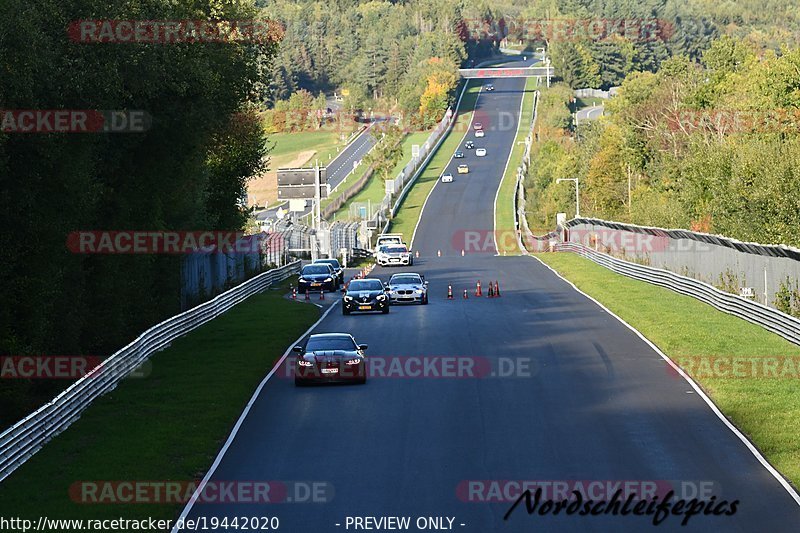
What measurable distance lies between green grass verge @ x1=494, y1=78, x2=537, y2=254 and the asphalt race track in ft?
201

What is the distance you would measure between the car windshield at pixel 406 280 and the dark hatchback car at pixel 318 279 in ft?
24.8

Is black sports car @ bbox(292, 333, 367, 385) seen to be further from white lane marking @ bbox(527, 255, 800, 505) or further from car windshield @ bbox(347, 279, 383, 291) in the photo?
car windshield @ bbox(347, 279, 383, 291)

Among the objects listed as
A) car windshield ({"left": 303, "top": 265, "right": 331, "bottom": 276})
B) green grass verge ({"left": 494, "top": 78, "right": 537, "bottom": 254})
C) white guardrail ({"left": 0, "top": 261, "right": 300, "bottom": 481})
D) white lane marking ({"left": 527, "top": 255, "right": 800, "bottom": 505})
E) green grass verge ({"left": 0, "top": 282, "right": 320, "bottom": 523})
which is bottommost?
green grass verge ({"left": 0, "top": 282, "right": 320, "bottom": 523})

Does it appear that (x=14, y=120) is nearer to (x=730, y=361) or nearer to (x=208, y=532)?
(x=208, y=532)

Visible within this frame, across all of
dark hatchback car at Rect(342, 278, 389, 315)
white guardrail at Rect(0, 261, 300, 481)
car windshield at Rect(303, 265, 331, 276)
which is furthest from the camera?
car windshield at Rect(303, 265, 331, 276)

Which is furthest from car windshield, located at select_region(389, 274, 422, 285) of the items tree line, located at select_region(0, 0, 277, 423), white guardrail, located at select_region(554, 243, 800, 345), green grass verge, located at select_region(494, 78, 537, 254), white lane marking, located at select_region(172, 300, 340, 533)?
green grass verge, located at select_region(494, 78, 537, 254)

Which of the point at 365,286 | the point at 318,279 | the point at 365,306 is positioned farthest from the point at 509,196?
the point at 365,306

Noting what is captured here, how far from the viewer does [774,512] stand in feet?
56.2

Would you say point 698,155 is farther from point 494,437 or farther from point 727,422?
point 494,437

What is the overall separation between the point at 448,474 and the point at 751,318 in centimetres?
2309

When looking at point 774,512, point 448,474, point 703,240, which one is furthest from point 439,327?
point 774,512

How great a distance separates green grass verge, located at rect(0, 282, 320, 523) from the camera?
19.0m

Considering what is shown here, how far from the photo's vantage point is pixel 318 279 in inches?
2362

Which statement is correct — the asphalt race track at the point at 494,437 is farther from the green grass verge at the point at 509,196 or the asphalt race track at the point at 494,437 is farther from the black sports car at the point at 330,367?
the green grass verge at the point at 509,196
